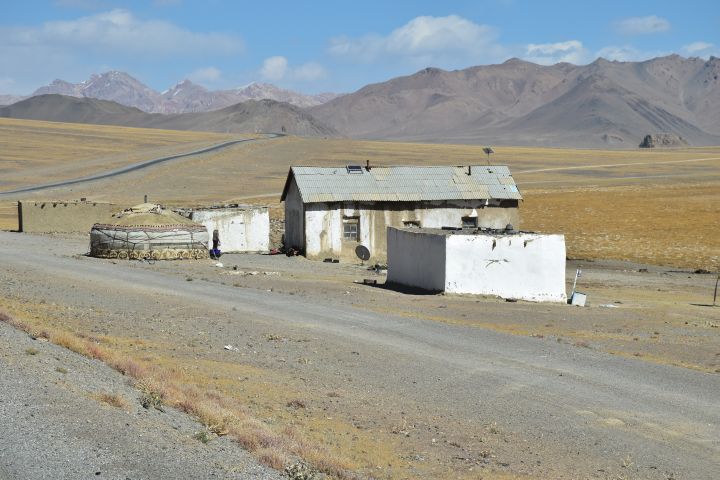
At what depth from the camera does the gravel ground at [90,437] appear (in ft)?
30.4

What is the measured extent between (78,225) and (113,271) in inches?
795

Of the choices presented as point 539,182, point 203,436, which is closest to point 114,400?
point 203,436

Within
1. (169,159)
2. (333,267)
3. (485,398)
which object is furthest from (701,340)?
(169,159)

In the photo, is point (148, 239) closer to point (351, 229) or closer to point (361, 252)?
point (361, 252)

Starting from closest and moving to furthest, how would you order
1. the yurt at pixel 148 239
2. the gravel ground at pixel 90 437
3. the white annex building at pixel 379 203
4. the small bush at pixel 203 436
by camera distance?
1. the gravel ground at pixel 90 437
2. the small bush at pixel 203 436
3. the yurt at pixel 148 239
4. the white annex building at pixel 379 203

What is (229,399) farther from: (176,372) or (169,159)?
(169,159)

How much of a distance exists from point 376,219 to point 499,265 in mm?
14267

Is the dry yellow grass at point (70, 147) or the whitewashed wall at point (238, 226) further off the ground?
the dry yellow grass at point (70, 147)

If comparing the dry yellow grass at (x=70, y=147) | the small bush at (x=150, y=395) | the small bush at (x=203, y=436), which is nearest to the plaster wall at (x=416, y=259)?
the small bush at (x=150, y=395)

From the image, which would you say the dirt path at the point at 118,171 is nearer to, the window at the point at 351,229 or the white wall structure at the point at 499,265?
the window at the point at 351,229

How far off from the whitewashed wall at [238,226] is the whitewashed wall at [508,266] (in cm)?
1691

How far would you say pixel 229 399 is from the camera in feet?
47.2

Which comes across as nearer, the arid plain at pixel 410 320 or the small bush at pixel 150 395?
the small bush at pixel 150 395

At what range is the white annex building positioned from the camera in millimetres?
44312
